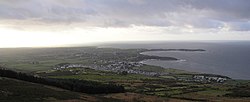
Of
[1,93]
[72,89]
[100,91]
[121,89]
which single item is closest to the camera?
[1,93]

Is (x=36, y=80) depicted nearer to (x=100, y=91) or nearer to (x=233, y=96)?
(x=100, y=91)

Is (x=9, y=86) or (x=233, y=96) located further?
(x=233, y=96)

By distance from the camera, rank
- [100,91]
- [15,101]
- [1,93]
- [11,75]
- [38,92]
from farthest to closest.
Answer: [100,91]
[11,75]
[38,92]
[1,93]
[15,101]

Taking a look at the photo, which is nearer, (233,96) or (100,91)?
(100,91)

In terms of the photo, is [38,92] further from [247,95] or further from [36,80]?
[247,95]

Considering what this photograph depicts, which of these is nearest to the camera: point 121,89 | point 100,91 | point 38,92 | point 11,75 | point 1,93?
point 1,93

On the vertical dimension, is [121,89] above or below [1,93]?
below

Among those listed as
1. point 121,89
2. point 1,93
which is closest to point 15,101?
point 1,93

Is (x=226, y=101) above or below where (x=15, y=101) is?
below

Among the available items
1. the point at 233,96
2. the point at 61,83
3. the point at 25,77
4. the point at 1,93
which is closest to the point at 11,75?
the point at 25,77
